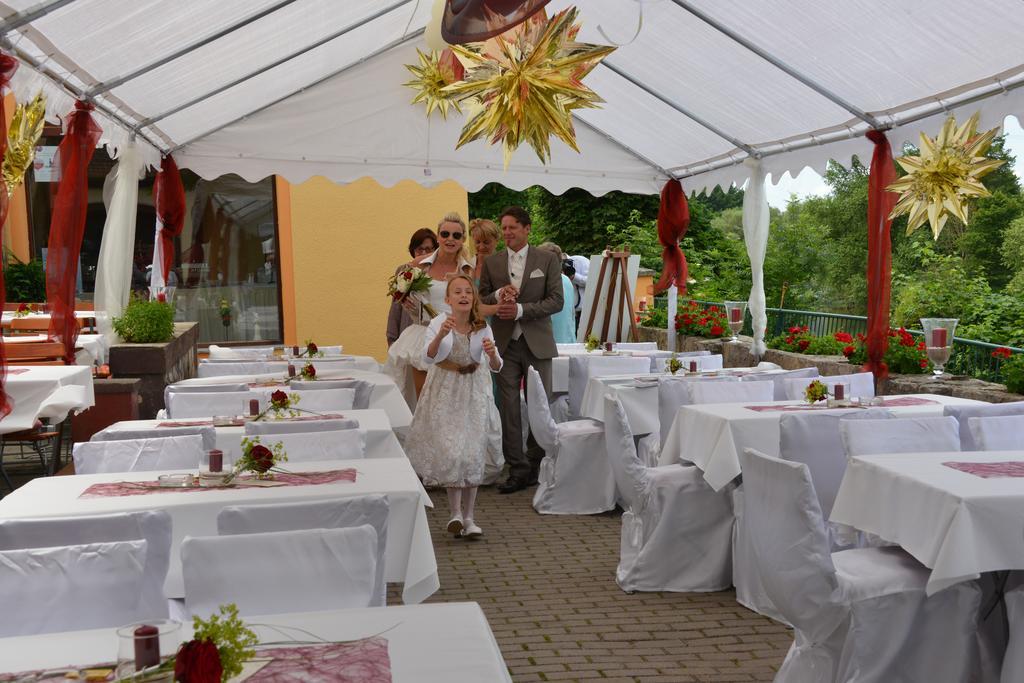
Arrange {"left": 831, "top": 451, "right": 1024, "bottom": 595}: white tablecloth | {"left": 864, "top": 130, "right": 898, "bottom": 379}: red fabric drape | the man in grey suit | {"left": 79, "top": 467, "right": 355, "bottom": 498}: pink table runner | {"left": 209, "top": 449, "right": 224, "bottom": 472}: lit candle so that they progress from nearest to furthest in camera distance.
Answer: {"left": 831, "top": 451, "right": 1024, "bottom": 595}: white tablecloth < {"left": 79, "top": 467, "right": 355, "bottom": 498}: pink table runner < {"left": 209, "top": 449, "right": 224, "bottom": 472}: lit candle < {"left": 864, "top": 130, "right": 898, "bottom": 379}: red fabric drape < the man in grey suit

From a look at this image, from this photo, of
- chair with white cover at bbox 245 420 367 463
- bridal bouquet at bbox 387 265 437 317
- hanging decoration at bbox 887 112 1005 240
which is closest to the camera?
chair with white cover at bbox 245 420 367 463

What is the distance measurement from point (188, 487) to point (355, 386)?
3.04 meters

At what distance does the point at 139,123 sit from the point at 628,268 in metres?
5.30

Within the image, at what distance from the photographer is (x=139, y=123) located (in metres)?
8.83

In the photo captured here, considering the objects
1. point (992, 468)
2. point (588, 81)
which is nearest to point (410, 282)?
point (588, 81)

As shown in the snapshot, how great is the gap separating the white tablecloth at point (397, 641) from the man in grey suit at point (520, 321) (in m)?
5.53

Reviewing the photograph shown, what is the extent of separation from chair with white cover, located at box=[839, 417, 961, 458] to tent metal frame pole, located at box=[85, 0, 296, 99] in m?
5.11

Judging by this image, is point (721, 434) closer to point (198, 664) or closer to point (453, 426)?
point (453, 426)

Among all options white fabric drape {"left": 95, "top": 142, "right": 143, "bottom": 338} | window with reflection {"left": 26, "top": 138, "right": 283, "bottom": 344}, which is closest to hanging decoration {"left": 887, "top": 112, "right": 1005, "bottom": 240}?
white fabric drape {"left": 95, "top": 142, "right": 143, "bottom": 338}

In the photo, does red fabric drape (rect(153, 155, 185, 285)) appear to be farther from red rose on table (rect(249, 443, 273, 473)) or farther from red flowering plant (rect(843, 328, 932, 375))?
red rose on table (rect(249, 443, 273, 473))

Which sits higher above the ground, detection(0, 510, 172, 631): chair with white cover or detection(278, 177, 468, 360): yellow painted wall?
detection(278, 177, 468, 360): yellow painted wall

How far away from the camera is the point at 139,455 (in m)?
4.50

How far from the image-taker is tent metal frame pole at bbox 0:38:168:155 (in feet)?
18.2

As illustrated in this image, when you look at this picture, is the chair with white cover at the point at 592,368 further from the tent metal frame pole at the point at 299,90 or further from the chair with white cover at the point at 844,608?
the chair with white cover at the point at 844,608
